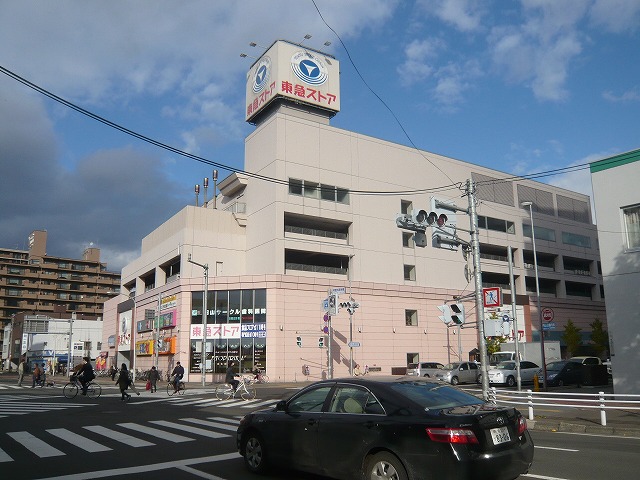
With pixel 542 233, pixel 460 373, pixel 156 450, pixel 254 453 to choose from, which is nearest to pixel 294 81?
pixel 460 373

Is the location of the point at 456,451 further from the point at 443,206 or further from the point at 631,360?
the point at 631,360

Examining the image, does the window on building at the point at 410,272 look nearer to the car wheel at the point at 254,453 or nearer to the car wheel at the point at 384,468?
the car wheel at the point at 254,453

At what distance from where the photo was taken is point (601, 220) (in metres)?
22.5

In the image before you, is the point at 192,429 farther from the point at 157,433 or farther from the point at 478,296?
the point at 478,296

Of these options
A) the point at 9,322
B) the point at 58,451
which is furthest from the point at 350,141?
the point at 9,322

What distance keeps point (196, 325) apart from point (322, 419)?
41359 millimetres

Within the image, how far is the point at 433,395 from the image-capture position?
744cm

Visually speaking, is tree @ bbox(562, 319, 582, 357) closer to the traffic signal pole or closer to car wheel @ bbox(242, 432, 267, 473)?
the traffic signal pole

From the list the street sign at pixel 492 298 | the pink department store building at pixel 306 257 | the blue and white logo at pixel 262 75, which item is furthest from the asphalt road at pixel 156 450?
the blue and white logo at pixel 262 75

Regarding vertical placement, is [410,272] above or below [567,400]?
above

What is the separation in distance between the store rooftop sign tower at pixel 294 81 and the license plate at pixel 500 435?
48.7m

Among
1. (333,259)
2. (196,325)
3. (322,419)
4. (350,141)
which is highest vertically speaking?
(350,141)

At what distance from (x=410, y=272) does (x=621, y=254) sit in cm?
3338

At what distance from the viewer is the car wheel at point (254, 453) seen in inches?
336
